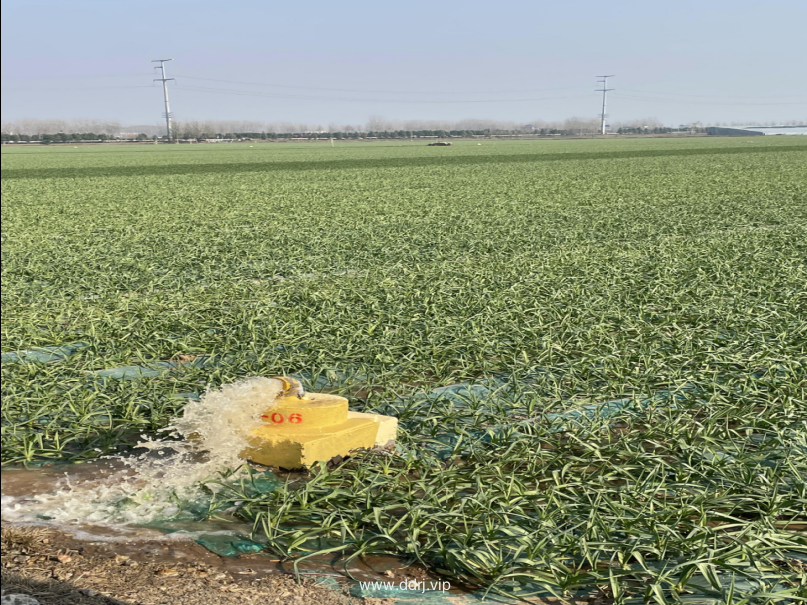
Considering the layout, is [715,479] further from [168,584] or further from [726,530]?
[168,584]

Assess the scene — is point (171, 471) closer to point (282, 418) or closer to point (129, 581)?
point (282, 418)

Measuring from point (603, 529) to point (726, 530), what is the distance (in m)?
0.48

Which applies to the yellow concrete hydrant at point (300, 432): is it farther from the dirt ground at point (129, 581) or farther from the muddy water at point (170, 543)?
the dirt ground at point (129, 581)

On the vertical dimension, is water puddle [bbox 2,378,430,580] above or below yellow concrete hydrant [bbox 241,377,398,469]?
below

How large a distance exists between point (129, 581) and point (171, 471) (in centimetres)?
81

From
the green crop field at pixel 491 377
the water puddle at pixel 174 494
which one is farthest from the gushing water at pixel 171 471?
the green crop field at pixel 491 377

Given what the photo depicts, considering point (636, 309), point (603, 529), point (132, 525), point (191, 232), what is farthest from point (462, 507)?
point (191, 232)

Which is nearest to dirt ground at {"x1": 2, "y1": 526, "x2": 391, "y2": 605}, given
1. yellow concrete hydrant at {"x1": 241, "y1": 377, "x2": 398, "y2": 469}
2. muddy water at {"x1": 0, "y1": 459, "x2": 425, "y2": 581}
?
muddy water at {"x1": 0, "y1": 459, "x2": 425, "y2": 581}

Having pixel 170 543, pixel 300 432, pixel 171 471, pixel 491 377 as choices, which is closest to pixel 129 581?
pixel 170 543

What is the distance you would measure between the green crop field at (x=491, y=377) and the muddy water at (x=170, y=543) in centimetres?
7

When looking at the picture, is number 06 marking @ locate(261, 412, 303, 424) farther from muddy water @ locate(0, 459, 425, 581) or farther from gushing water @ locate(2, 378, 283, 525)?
muddy water @ locate(0, 459, 425, 581)

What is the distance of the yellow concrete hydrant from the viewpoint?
320 centimetres

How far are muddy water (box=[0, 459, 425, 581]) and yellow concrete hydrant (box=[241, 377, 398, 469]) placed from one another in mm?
404

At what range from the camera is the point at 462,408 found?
3.96 metres
